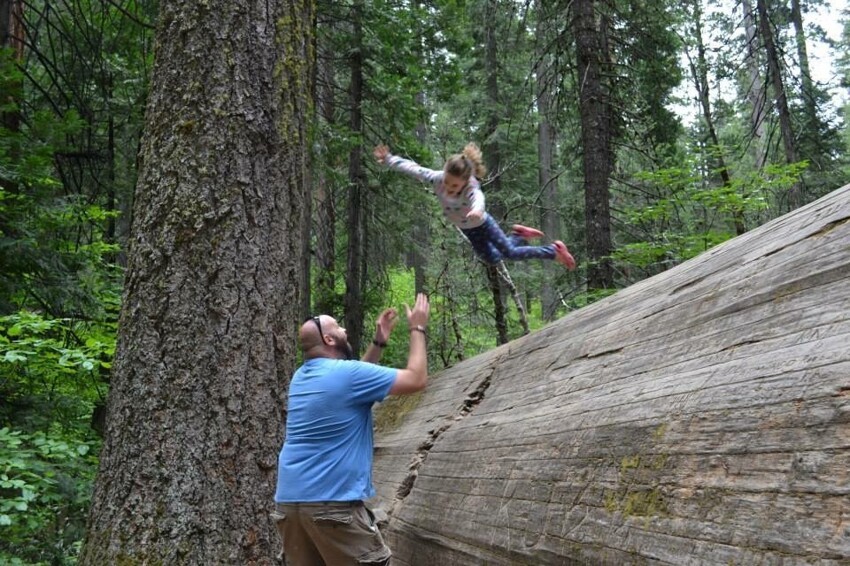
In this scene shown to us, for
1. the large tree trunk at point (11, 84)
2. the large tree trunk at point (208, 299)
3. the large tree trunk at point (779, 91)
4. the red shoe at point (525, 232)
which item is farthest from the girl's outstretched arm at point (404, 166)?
the large tree trunk at point (779, 91)

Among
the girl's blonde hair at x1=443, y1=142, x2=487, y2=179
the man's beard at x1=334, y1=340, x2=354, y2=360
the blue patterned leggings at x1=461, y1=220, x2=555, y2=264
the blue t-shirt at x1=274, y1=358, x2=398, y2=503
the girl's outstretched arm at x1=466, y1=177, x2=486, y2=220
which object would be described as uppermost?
the girl's blonde hair at x1=443, y1=142, x2=487, y2=179

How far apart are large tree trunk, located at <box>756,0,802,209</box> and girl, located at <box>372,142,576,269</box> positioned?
24.9 feet

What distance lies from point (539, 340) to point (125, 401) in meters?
2.34

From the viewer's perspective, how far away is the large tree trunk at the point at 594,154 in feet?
29.9

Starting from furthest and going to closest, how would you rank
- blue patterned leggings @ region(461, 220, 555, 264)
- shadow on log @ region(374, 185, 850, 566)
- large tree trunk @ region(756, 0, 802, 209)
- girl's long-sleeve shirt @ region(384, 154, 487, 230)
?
large tree trunk @ region(756, 0, 802, 209) → blue patterned leggings @ region(461, 220, 555, 264) → girl's long-sleeve shirt @ region(384, 154, 487, 230) → shadow on log @ region(374, 185, 850, 566)

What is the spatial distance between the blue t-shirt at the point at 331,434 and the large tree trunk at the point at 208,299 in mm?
618

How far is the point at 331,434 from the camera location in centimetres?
308

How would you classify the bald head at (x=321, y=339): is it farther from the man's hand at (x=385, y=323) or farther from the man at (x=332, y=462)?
the man's hand at (x=385, y=323)

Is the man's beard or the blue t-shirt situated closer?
the blue t-shirt

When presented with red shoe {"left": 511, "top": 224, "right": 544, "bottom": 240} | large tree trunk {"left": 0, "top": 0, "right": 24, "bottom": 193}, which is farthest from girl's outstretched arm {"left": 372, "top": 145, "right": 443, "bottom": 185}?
large tree trunk {"left": 0, "top": 0, "right": 24, "bottom": 193}

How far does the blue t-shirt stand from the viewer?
2988 mm

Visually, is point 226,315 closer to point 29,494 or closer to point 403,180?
point 29,494

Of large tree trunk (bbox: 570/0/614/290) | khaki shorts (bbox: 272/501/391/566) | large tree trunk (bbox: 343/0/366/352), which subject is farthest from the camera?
large tree trunk (bbox: 343/0/366/352)

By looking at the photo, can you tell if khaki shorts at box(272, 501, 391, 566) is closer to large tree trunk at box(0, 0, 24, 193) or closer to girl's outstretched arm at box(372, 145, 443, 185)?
girl's outstretched arm at box(372, 145, 443, 185)
